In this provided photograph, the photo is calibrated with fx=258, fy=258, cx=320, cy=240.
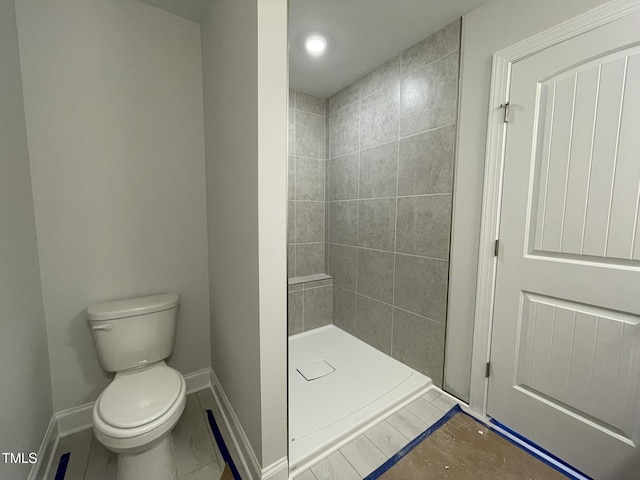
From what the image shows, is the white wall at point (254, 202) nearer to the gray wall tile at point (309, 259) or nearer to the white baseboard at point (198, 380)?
the white baseboard at point (198, 380)

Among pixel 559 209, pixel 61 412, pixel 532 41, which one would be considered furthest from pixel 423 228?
pixel 61 412

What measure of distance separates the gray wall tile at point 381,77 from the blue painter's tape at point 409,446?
7.43 ft

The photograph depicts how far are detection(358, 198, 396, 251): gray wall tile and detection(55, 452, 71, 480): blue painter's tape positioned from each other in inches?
85.1

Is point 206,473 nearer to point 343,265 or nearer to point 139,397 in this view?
point 139,397

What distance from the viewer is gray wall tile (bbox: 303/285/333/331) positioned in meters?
2.56

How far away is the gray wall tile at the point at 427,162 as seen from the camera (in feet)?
5.31

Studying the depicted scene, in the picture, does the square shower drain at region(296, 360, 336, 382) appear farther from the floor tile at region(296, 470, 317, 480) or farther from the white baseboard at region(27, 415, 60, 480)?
the white baseboard at region(27, 415, 60, 480)

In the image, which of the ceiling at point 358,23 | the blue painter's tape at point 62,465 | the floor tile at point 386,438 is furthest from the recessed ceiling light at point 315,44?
the blue painter's tape at point 62,465

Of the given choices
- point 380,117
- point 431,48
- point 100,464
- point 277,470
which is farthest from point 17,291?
point 431,48

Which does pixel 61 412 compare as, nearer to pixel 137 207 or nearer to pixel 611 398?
pixel 137 207

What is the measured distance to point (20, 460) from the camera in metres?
1.01

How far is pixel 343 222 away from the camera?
247 cm

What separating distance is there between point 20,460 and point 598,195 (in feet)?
8.46

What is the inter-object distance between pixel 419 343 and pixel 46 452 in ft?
7.02
